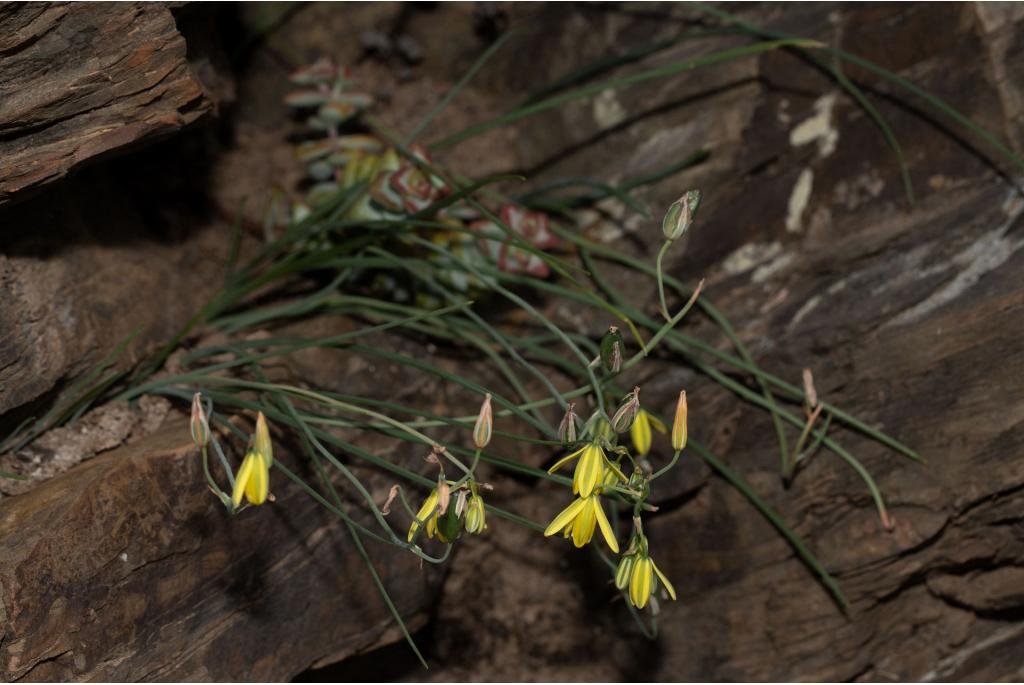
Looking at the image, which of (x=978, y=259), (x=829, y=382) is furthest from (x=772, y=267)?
(x=978, y=259)

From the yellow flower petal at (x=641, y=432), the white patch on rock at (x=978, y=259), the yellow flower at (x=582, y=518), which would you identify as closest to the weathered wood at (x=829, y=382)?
the white patch on rock at (x=978, y=259)

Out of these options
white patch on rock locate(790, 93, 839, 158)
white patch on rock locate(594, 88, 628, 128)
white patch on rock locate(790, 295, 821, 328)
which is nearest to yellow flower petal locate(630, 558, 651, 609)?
white patch on rock locate(790, 295, 821, 328)

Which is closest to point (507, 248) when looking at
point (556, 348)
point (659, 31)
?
point (556, 348)

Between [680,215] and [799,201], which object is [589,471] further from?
[799,201]

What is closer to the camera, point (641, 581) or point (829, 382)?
point (641, 581)

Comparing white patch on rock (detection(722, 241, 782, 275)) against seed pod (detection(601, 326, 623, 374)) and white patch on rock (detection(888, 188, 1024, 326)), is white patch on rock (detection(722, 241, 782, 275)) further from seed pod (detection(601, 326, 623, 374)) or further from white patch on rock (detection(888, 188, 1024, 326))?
seed pod (detection(601, 326, 623, 374))

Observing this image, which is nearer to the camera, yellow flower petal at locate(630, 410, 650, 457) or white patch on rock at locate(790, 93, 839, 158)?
yellow flower petal at locate(630, 410, 650, 457)
